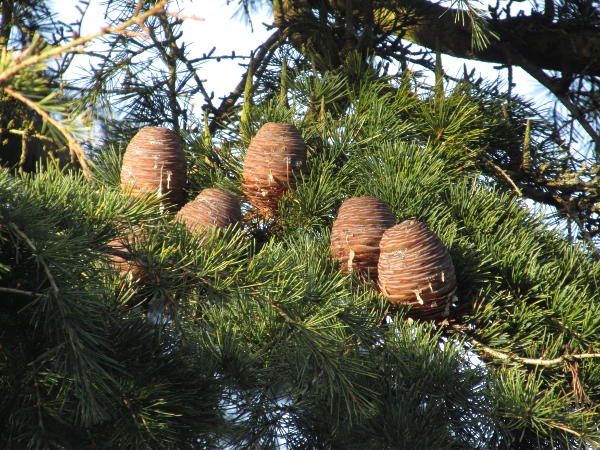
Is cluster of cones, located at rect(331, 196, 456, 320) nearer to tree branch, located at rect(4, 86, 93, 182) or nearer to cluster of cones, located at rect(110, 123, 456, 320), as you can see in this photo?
cluster of cones, located at rect(110, 123, 456, 320)

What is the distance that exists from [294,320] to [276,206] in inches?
11.6

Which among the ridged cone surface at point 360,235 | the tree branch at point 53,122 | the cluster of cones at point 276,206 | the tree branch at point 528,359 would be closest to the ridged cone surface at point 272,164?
the cluster of cones at point 276,206

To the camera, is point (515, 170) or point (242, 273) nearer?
point (242, 273)

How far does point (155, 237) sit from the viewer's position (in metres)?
0.50

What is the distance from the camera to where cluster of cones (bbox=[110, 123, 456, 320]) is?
62 centimetres

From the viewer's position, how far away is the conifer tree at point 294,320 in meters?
0.44

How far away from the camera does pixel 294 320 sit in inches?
19.1

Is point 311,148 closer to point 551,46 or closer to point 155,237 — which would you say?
point 155,237

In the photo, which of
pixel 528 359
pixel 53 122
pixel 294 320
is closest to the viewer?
pixel 53 122

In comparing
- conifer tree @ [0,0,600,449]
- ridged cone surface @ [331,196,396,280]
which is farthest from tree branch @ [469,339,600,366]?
ridged cone surface @ [331,196,396,280]

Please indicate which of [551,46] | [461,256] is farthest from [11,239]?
[551,46]

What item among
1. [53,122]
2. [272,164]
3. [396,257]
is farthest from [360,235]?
[53,122]

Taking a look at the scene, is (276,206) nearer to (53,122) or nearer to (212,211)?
(212,211)

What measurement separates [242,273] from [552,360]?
0.99ft
